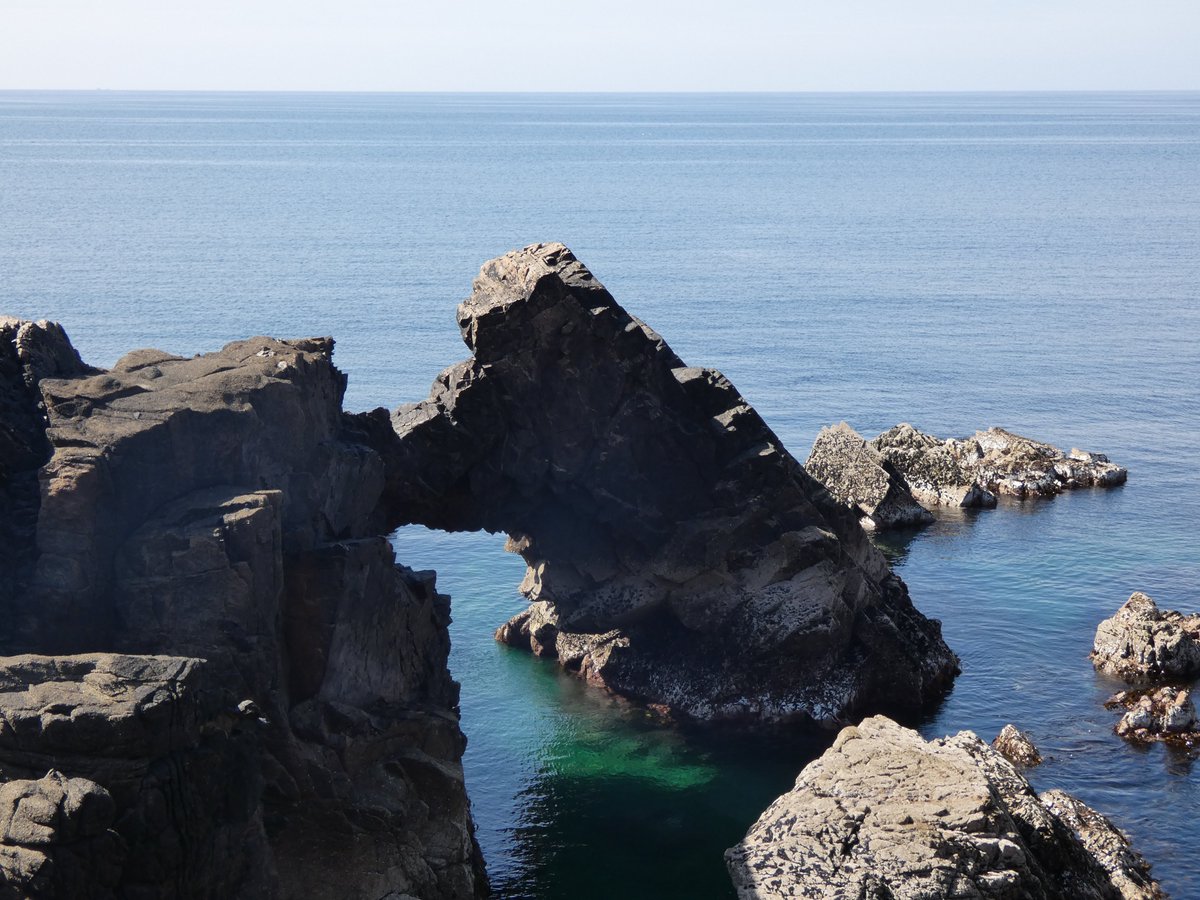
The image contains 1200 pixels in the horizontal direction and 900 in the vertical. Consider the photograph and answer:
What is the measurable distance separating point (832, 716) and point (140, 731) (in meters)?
32.0

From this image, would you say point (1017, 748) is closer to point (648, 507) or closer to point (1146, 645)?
point (1146, 645)

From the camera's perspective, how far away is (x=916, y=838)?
1350 inches

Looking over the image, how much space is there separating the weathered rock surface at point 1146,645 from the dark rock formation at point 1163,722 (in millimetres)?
3708

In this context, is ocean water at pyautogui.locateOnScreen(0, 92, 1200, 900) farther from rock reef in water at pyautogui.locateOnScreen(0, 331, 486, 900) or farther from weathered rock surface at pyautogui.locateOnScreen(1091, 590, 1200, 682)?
rock reef in water at pyautogui.locateOnScreen(0, 331, 486, 900)

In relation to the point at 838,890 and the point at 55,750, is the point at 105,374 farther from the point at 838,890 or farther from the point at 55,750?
the point at 838,890

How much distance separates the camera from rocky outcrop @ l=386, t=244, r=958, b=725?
50.6m

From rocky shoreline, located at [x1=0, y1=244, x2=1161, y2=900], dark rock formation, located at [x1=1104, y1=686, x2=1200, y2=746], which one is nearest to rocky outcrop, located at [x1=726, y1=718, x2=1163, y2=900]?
rocky shoreline, located at [x1=0, y1=244, x2=1161, y2=900]

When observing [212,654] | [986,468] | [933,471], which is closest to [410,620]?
[212,654]

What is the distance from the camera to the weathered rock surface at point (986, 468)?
8375cm

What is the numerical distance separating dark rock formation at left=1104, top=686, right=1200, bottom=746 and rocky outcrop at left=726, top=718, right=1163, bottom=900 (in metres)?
11.1

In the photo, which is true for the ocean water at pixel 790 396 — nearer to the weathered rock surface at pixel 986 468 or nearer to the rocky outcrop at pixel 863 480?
the rocky outcrop at pixel 863 480

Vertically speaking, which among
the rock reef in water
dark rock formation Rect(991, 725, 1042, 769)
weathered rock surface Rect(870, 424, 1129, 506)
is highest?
the rock reef in water

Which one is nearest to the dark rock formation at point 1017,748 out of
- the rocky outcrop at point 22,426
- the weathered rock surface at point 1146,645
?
the weathered rock surface at point 1146,645

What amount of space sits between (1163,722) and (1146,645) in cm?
625
